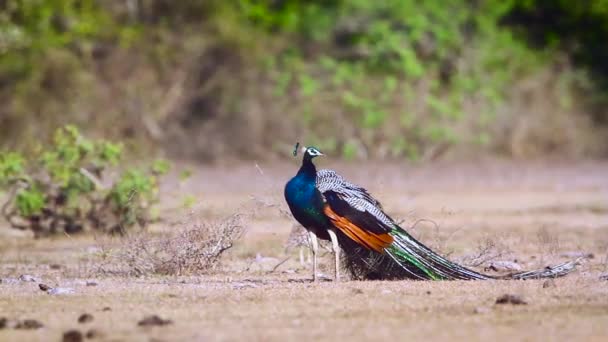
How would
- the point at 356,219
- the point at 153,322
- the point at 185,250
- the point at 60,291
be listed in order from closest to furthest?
1. the point at 153,322
2. the point at 60,291
3. the point at 356,219
4. the point at 185,250

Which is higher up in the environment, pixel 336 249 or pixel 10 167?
pixel 10 167

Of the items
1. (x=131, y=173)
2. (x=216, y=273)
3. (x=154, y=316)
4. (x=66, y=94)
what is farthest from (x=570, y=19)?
(x=154, y=316)

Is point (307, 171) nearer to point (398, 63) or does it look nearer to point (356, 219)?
point (356, 219)

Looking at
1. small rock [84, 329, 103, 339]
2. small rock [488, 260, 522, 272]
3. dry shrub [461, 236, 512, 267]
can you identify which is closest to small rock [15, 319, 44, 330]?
small rock [84, 329, 103, 339]

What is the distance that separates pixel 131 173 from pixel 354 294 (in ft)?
21.4

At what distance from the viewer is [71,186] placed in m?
16.7

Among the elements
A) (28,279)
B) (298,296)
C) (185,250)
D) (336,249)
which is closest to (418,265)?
(336,249)

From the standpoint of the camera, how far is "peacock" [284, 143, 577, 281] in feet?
36.0

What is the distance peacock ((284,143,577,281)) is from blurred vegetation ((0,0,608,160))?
1517 centimetres

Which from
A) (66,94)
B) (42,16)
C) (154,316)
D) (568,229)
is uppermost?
(42,16)

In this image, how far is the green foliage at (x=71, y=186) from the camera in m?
16.3

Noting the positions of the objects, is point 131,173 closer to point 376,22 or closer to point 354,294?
point 354,294

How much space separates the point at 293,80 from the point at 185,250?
16.1 metres

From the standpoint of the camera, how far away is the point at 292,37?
29.4 m
